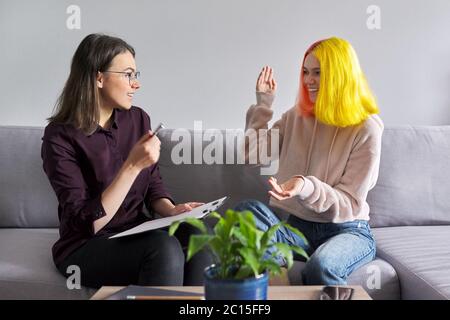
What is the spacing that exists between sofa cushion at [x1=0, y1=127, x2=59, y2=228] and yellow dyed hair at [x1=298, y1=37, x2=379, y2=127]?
1057 millimetres

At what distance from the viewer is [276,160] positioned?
1.93 m

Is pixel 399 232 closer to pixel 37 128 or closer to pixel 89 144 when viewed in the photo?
pixel 89 144

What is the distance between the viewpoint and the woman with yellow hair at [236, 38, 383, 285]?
1610mm

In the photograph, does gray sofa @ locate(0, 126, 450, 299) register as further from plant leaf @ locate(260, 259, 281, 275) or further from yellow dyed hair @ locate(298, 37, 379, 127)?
plant leaf @ locate(260, 259, 281, 275)

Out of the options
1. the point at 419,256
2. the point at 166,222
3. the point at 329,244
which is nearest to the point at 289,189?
the point at 329,244

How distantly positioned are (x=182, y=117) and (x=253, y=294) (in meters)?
1.48

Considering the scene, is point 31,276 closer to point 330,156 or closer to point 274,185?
point 274,185

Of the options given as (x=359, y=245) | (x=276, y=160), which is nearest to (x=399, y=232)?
(x=359, y=245)

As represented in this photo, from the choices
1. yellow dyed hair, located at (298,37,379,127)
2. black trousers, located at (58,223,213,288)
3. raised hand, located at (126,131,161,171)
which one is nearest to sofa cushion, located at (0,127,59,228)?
black trousers, located at (58,223,213,288)

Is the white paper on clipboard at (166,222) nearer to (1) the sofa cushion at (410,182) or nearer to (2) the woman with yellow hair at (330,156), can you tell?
(2) the woman with yellow hair at (330,156)

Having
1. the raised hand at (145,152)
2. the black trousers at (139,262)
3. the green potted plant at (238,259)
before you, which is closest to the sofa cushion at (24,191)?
the black trousers at (139,262)

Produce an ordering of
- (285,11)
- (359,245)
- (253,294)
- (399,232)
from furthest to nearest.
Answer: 1. (285,11)
2. (399,232)
3. (359,245)
4. (253,294)

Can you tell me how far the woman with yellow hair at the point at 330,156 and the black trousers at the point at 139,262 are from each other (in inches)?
13.9

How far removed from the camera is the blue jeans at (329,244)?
147 cm
